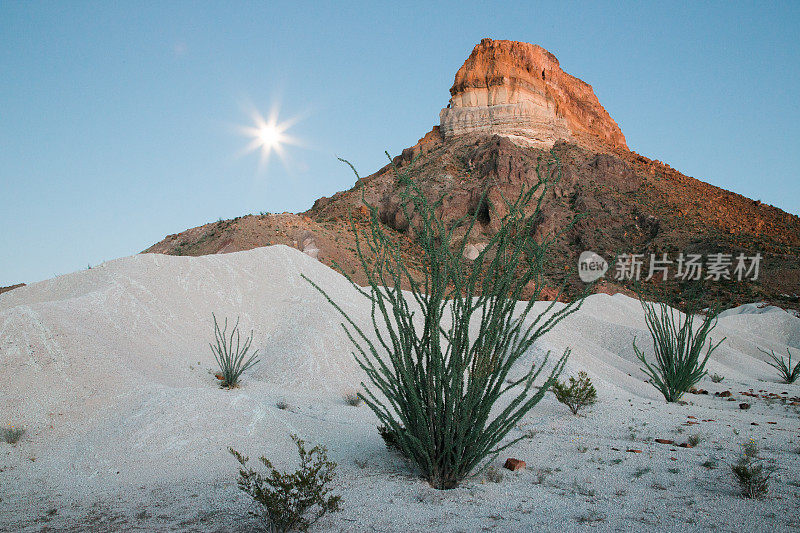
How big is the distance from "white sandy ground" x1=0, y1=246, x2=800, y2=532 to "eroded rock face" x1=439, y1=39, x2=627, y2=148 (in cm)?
3729

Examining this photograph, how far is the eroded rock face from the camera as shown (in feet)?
141

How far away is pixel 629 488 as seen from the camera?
9.07ft

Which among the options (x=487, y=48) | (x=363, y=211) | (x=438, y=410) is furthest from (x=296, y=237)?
(x=487, y=48)

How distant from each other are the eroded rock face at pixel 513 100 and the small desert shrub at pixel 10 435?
4126 centimetres

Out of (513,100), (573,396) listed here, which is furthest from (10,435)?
(513,100)

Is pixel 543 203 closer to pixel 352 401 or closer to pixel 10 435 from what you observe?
pixel 352 401

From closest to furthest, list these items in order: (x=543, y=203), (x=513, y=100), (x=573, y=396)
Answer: (x=573, y=396) < (x=543, y=203) < (x=513, y=100)

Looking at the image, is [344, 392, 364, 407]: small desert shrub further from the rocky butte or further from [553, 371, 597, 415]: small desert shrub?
the rocky butte

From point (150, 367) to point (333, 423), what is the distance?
3563 mm

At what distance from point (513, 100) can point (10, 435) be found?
46668mm

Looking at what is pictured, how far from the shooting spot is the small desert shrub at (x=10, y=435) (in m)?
4.23

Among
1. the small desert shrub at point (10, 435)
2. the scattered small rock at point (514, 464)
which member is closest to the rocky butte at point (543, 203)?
the small desert shrub at point (10, 435)

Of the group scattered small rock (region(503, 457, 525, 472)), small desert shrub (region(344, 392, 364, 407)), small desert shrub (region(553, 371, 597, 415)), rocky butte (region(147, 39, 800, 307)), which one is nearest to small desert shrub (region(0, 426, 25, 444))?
small desert shrub (region(344, 392, 364, 407))

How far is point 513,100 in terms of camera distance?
145ft
